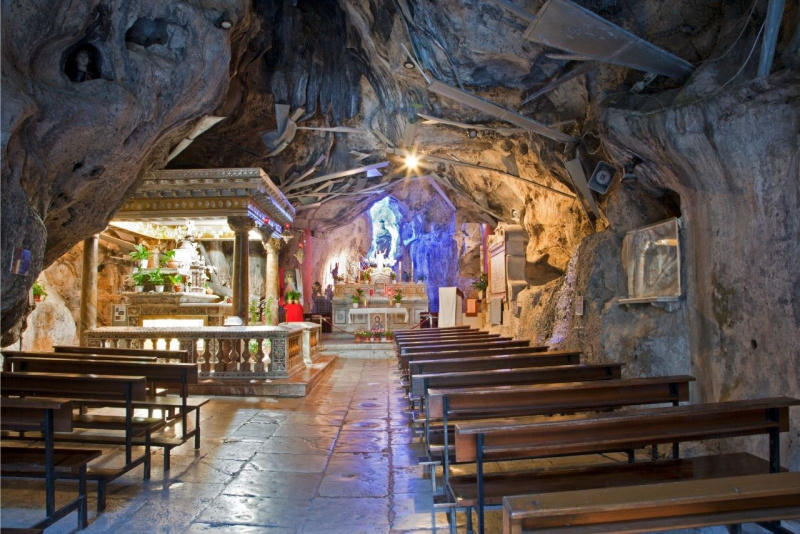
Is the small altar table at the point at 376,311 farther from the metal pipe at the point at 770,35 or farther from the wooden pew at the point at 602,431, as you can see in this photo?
the wooden pew at the point at 602,431

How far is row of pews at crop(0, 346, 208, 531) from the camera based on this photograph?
113 inches

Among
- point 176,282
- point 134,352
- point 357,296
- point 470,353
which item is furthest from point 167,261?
point 470,353

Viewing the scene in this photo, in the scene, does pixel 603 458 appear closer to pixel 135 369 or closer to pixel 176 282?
pixel 135 369

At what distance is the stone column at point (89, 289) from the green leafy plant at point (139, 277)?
1.63 meters

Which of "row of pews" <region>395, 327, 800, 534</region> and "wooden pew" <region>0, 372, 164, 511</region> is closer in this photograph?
"row of pews" <region>395, 327, 800, 534</region>

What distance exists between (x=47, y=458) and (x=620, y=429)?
3.23 metres

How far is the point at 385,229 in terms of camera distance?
1256 inches

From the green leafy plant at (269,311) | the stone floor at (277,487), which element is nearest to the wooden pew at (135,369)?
the stone floor at (277,487)

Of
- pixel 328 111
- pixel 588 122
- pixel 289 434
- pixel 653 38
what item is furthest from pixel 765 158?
pixel 328 111

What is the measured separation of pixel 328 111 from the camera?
15.7m

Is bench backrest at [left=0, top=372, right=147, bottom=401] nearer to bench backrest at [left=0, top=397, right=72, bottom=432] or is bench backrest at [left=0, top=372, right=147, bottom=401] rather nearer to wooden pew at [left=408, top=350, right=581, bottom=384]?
bench backrest at [left=0, top=397, right=72, bottom=432]

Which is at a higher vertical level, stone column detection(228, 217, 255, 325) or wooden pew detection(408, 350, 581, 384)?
stone column detection(228, 217, 255, 325)

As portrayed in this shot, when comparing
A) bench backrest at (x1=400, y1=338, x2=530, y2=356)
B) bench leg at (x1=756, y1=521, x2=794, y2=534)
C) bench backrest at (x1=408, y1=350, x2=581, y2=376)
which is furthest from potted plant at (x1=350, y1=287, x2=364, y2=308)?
bench leg at (x1=756, y1=521, x2=794, y2=534)

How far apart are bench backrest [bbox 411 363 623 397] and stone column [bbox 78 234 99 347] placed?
7656 mm
